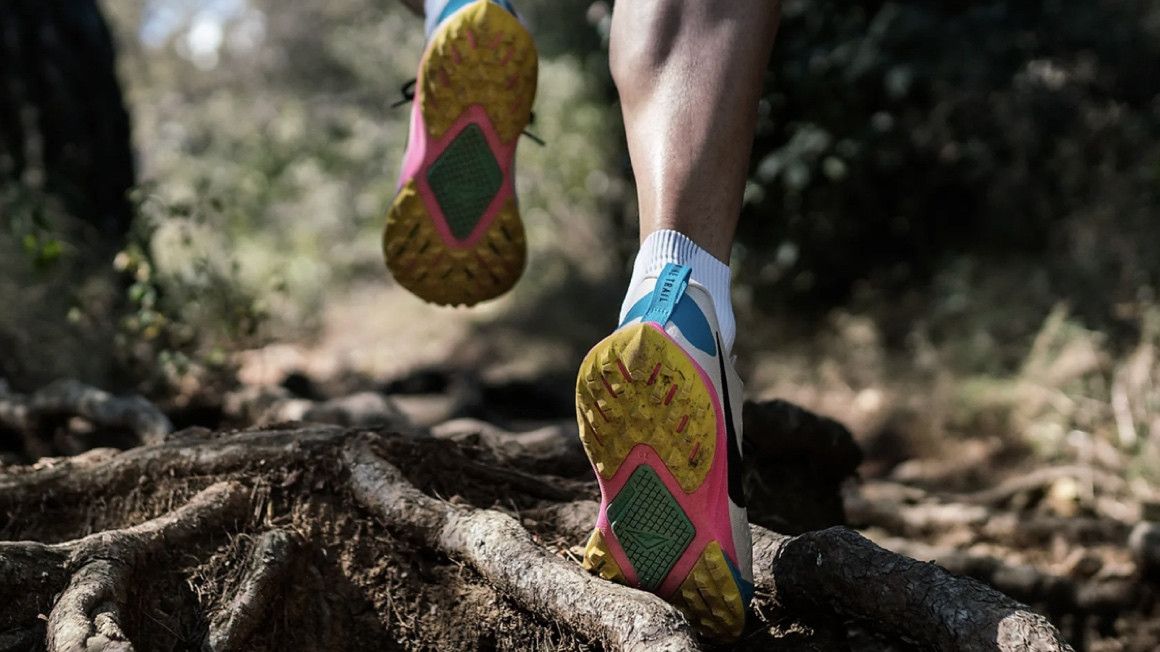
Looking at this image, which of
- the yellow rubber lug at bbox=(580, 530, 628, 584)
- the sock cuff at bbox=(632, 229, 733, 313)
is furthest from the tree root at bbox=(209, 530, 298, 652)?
the sock cuff at bbox=(632, 229, 733, 313)

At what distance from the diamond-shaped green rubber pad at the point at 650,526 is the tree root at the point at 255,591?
1.73ft

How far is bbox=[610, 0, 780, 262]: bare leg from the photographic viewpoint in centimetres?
170

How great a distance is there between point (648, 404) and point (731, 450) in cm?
16

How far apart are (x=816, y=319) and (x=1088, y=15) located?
6.79ft

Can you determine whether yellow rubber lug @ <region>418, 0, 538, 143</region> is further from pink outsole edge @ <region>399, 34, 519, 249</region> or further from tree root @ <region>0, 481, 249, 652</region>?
tree root @ <region>0, 481, 249, 652</region>

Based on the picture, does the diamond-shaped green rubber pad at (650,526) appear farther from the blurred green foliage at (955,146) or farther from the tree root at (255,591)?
the blurred green foliage at (955,146)

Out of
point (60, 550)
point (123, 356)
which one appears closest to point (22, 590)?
point (60, 550)

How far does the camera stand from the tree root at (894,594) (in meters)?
1.46

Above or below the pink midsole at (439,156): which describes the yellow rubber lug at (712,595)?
below

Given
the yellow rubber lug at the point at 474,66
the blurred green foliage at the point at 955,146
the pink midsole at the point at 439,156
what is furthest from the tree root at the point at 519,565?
the blurred green foliage at the point at 955,146

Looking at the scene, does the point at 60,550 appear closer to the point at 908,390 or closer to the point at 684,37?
the point at 684,37

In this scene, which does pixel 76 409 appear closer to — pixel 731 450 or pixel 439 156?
pixel 439 156

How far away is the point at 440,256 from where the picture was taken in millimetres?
2141

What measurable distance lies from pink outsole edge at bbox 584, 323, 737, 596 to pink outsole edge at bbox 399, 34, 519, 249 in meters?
0.65
